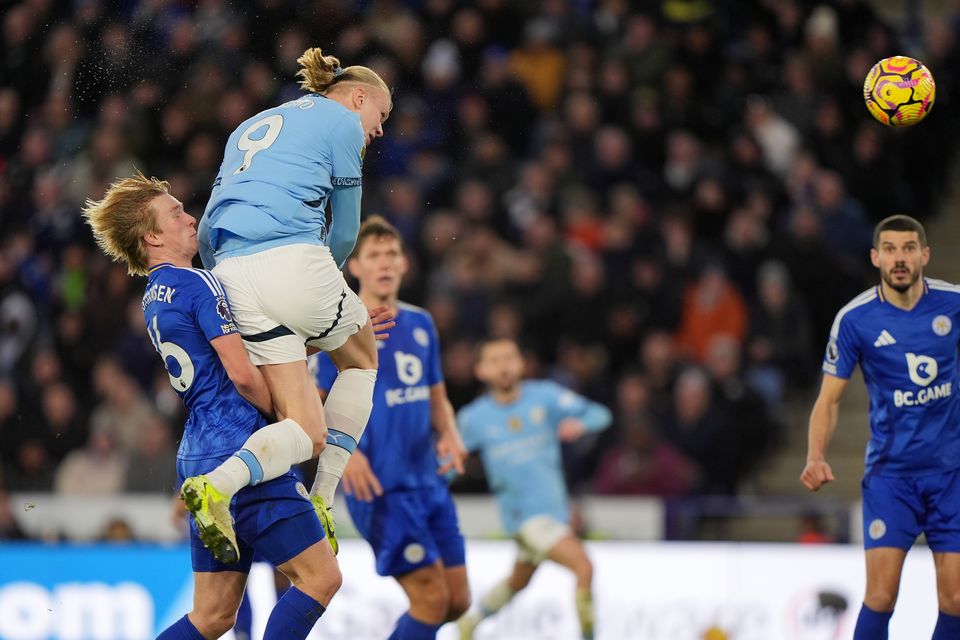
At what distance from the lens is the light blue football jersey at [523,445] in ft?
32.3

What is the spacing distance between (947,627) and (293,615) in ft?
10.6

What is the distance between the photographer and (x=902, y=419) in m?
6.93

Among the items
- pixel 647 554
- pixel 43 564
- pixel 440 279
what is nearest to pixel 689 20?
pixel 440 279

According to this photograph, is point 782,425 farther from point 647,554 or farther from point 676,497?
point 647,554

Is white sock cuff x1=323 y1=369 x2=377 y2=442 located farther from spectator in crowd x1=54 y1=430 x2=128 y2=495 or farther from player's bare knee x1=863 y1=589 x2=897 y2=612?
spectator in crowd x1=54 y1=430 x2=128 y2=495

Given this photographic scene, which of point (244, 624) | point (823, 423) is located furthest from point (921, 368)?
point (244, 624)

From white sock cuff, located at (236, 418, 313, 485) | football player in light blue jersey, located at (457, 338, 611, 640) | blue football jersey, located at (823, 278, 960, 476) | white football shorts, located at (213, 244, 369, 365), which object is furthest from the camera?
football player in light blue jersey, located at (457, 338, 611, 640)

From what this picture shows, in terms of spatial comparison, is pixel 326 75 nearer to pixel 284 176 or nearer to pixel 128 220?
pixel 284 176

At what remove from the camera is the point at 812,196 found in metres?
12.5

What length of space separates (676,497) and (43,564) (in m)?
4.71

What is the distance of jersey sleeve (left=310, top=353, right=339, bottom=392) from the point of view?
745 centimetres

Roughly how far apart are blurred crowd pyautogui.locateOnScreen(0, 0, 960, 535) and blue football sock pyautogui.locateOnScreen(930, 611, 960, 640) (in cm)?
446

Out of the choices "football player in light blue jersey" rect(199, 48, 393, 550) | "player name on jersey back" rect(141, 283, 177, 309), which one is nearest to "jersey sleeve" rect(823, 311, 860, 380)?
"football player in light blue jersey" rect(199, 48, 393, 550)

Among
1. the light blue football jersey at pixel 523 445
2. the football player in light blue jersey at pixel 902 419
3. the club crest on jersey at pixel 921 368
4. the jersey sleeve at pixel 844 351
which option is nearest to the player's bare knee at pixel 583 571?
the light blue football jersey at pixel 523 445
